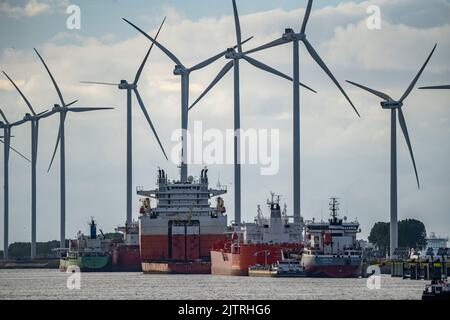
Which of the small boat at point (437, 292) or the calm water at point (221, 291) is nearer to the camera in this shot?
the small boat at point (437, 292)

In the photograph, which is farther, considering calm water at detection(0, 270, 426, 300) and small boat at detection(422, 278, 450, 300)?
calm water at detection(0, 270, 426, 300)

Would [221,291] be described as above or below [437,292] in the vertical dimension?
below

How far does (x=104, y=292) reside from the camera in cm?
17762

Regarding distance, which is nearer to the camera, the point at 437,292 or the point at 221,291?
the point at 437,292
